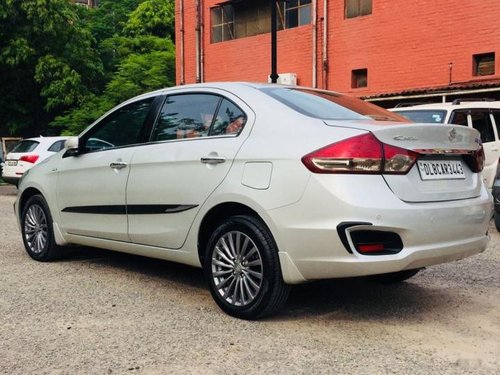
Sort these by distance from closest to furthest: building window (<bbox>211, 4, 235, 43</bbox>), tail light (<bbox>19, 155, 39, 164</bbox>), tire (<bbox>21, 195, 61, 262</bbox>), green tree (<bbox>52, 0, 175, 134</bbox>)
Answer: tire (<bbox>21, 195, 61, 262</bbox>)
tail light (<bbox>19, 155, 39, 164</bbox>)
building window (<bbox>211, 4, 235, 43</bbox>)
green tree (<bbox>52, 0, 175, 134</bbox>)

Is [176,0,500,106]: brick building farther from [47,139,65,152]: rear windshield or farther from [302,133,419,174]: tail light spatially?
[302,133,419,174]: tail light

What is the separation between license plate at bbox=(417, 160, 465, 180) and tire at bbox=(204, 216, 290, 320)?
1.08m

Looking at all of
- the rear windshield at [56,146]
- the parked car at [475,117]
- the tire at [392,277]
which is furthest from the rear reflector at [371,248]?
the rear windshield at [56,146]

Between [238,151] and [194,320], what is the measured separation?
3.99 ft

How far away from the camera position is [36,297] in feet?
15.7

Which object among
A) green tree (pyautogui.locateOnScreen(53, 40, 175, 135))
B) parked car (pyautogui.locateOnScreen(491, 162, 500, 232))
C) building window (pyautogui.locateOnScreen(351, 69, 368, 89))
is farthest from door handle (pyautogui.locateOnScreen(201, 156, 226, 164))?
green tree (pyautogui.locateOnScreen(53, 40, 175, 135))

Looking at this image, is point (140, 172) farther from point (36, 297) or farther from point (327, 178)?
point (327, 178)

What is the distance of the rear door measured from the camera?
438cm

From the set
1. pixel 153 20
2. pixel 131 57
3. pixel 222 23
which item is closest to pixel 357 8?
pixel 222 23

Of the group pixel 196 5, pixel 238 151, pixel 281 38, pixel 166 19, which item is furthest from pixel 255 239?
pixel 166 19

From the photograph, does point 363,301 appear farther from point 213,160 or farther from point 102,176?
point 102,176

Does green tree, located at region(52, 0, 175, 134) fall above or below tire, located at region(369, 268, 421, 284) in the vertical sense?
above

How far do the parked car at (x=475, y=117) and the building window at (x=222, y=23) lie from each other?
1513cm

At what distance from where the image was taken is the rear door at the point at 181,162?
438 centimetres
